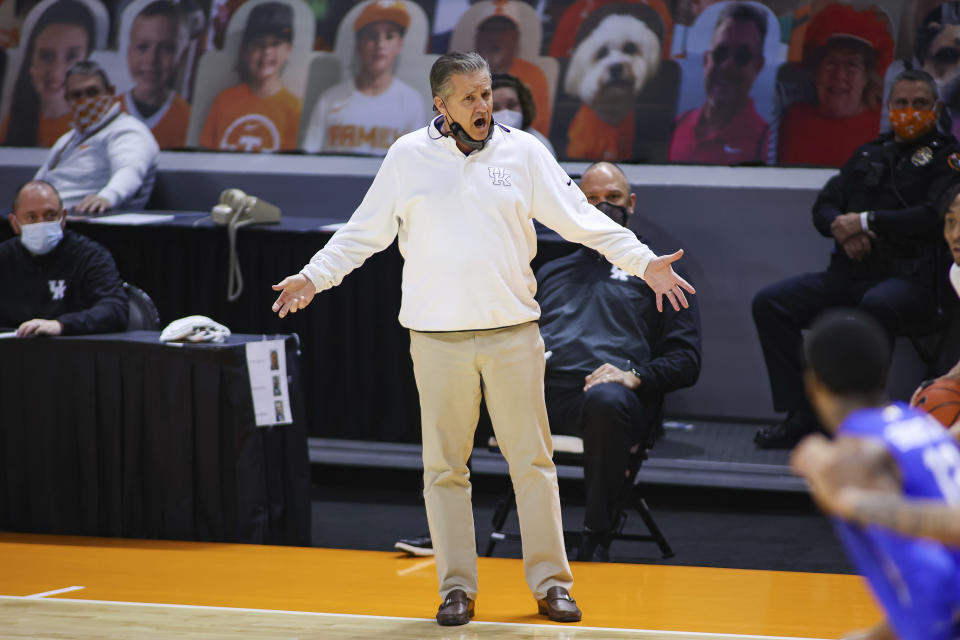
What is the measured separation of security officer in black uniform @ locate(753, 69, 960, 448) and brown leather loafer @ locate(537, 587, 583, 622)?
2.20m

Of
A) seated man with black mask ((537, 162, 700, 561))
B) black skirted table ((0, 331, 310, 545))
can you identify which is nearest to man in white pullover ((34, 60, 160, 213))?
black skirted table ((0, 331, 310, 545))

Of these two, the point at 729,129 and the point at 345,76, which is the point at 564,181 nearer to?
the point at 729,129

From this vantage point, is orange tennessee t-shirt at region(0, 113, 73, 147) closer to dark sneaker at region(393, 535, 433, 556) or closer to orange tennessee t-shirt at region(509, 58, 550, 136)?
orange tennessee t-shirt at region(509, 58, 550, 136)

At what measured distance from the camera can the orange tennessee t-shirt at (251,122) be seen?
709 cm

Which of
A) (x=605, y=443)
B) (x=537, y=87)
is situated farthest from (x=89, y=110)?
(x=605, y=443)

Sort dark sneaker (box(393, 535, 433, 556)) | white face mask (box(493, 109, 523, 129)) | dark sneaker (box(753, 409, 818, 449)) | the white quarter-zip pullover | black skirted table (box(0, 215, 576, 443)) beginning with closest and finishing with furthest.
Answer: the white quarter-zip pullover < dark sneaker (box(393, 535, 433, 556)) < dark sneaker (box(753, 409, 818, 449)) < black skirted table (box(0, 215, 576, 443)) < white face mask (box(493, 109, 523, 129))

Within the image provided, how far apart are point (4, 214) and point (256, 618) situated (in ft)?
11.2

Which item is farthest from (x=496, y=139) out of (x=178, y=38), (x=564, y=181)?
(x=178, y=38)

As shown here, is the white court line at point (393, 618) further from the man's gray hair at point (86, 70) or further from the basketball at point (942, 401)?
the man's gray hair at point (86, 70)

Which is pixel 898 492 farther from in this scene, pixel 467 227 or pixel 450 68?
pixel 450 68

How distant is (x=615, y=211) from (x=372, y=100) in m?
2.52

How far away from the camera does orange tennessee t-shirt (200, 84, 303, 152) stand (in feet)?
23.2

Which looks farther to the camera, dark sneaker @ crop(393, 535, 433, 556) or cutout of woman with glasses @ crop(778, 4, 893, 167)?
cutout of woman with glasses @ crop(778, 4, 893, 167)

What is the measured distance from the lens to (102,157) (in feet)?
22.2
